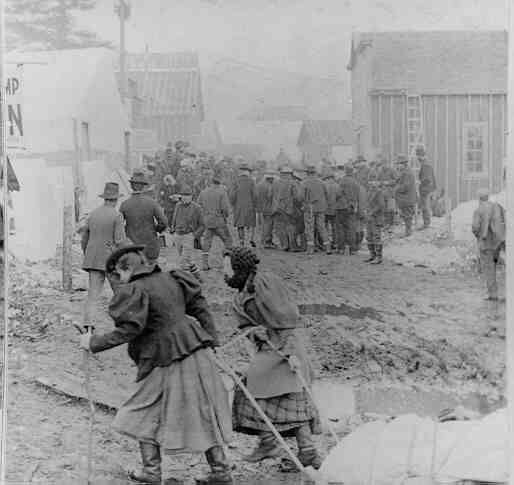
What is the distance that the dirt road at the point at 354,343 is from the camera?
514cm

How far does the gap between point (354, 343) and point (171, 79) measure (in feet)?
6.54

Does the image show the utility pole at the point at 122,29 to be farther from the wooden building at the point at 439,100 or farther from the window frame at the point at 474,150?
the window frame at the point at 474,150

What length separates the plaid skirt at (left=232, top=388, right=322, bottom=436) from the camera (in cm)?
485

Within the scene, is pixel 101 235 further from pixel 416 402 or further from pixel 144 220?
pixel 416 402

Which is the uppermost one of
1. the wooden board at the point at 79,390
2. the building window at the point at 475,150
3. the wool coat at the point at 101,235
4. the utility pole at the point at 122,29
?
the utility pole at the point at 122,29

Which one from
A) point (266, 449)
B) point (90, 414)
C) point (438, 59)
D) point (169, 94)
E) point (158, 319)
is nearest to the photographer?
point (158, 319)

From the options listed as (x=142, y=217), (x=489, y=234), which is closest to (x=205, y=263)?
(x=142, y=217)

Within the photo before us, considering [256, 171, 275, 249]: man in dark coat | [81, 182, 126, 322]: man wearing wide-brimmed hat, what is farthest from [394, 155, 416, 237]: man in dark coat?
[81, 182, 126, 322]: man wearing wide-brimmed hat

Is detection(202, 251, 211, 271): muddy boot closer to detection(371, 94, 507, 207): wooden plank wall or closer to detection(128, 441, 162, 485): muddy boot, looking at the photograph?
detection(128, 441, 162, 485): muddy boot

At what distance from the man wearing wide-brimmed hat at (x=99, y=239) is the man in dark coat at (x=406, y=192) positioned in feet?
5.71

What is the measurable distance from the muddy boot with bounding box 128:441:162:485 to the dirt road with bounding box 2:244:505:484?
49cm

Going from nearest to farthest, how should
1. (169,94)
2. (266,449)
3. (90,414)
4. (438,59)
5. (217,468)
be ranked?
(217,468) < (266,449) < (90,414) < (438,59) < (169,94)

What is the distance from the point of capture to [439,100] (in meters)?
5.36

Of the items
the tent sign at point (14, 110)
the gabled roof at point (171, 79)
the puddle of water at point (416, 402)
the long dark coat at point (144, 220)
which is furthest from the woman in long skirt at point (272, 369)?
the tent sign at point (14, 110)
